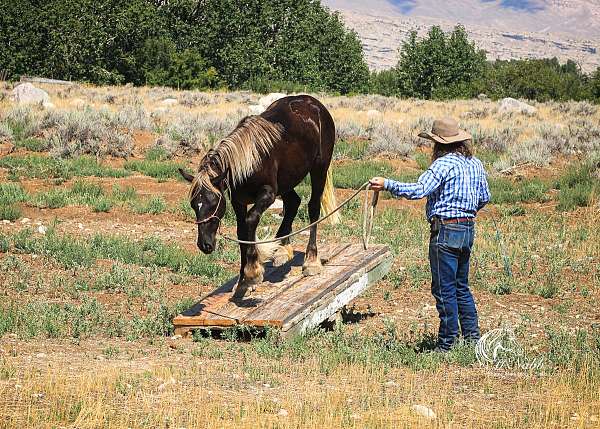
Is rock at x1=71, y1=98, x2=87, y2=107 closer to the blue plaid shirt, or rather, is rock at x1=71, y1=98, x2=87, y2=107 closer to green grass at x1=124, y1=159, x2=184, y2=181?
green grass at x1=124, y1=159, x2=184, y2=181

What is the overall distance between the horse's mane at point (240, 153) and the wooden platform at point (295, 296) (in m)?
1.30

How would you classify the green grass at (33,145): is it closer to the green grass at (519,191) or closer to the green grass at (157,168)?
the green grass at (157,168)

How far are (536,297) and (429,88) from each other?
60473mm

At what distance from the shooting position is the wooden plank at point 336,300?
838 centimetres

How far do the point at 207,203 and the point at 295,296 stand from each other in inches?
65.9

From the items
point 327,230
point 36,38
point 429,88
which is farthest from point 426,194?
point 429,88

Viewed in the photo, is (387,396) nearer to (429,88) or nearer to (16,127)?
(16,127)

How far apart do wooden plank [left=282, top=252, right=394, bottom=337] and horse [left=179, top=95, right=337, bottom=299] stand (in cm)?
60

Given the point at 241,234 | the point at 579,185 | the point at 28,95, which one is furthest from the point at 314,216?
the point at 28,95

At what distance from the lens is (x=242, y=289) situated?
29.7ft

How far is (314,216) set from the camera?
423 inches

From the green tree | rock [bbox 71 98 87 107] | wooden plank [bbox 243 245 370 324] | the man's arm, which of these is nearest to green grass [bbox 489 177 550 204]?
wooden plank [bbox 243 245 370 324]

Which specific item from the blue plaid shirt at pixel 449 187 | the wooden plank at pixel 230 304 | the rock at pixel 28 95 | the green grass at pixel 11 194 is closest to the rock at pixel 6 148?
the green grass at pixel 11 194

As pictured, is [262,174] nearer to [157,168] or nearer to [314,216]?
[314,216]
